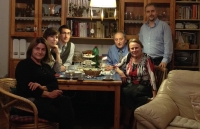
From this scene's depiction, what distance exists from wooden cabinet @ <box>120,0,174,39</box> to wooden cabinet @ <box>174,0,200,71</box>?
14 cm

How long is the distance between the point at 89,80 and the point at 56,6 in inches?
92.0

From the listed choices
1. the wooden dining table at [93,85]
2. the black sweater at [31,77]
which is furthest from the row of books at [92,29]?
the black sweater at [31,77]

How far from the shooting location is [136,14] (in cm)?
521

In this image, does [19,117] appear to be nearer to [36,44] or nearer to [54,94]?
[54,94]

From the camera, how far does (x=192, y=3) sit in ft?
17.0

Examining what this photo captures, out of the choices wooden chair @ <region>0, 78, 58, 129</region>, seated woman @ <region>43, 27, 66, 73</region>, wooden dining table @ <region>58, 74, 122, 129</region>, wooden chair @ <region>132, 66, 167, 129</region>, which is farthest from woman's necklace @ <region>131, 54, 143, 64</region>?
wooden chair @ <region>0, 78, 58, 129</region>

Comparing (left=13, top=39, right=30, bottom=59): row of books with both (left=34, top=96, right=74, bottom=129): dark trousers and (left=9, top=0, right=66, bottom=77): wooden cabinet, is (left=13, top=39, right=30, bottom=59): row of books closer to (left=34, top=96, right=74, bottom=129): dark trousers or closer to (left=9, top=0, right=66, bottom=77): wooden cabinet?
(left=9, top=0, right=66, bottom=77): wooden cabinet

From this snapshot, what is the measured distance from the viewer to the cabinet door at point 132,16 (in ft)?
16.8

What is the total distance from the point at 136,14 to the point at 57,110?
2.90 m

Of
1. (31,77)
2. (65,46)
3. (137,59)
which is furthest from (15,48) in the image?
(31,77)

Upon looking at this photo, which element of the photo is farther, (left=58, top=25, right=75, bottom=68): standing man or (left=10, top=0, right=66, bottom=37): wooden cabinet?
(left=10, top=0, right=66, bottom=37): wooden cabinet

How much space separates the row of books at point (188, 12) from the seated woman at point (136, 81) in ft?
5.47

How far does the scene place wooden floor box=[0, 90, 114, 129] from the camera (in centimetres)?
398

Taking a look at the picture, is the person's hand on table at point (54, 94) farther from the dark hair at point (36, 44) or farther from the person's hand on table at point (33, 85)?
the dark hair at point (36, 44)
